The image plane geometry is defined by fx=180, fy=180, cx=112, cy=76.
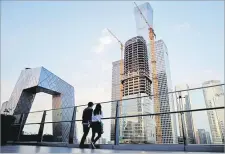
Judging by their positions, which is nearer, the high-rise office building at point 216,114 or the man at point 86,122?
the high-rise office building at point 216,114

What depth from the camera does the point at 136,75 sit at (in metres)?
67.4

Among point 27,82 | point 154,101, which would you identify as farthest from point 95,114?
point 27,82

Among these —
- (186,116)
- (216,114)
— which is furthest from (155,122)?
(216,114)

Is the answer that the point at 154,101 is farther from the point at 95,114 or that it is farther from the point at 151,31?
the point at 151,31

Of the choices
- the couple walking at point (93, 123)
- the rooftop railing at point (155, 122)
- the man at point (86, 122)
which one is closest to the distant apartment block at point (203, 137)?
the rooftop railing at point (155, 122)

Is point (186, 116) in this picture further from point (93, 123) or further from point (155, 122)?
point (93, 123)

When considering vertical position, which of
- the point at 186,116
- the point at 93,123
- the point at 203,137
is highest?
the point at 186,116

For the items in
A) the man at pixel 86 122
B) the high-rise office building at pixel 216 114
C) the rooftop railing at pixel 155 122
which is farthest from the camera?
the man at pixel 86 122

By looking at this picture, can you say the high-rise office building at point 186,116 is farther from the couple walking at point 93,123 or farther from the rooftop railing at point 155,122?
the couple walking at point 93,123

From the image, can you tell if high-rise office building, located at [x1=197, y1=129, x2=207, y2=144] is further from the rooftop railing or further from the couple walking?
the couple walking

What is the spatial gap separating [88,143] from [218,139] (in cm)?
312

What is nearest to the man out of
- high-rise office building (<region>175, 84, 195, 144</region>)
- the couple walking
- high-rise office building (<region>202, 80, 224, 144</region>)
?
the couple walking

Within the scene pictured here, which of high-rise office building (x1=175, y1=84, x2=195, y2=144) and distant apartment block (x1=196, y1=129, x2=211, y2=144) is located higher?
high-rise office building (x1=175, y1=84, x2=195, y2=144)

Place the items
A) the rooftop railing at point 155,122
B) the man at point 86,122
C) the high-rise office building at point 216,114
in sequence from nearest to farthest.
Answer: the high-rise office building at point 216,114
the rooftop railing at point 155,122
the man at point 86,122
